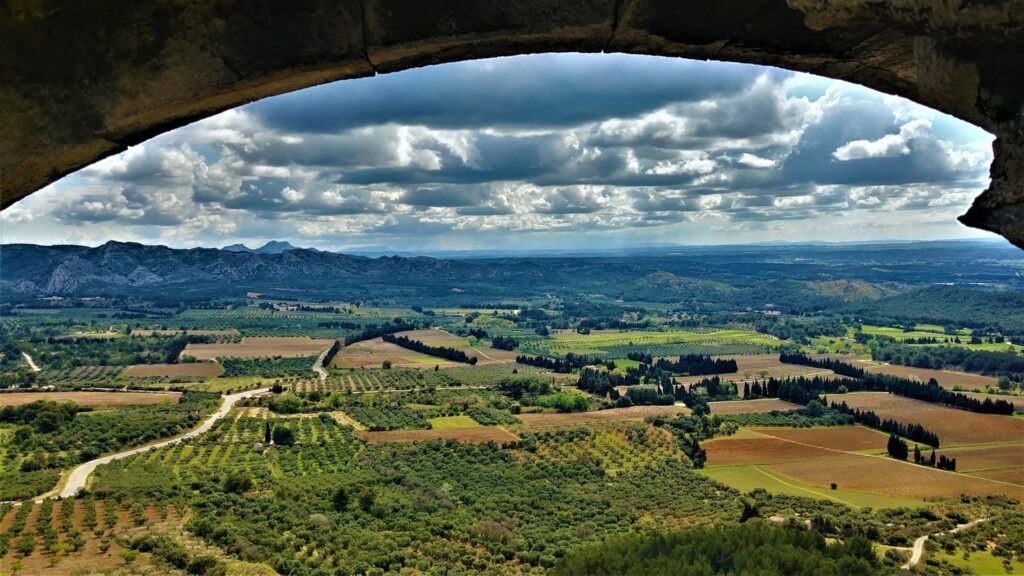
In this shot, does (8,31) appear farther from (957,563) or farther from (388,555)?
(957,563)

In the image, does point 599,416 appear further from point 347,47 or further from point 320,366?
point 347,47

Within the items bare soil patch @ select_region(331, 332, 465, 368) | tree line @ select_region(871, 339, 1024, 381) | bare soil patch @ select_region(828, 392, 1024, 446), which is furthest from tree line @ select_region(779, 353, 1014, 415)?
bare soil patch @ select_region(331, 332, 465, 368)

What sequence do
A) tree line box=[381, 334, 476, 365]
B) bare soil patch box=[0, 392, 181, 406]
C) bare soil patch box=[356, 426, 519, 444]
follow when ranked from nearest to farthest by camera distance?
bare soil patch box=[356, 426, 519, 444], bare soil patch box=[0, 392, 181, 406], tree line box=[381, 334, 476, 365]

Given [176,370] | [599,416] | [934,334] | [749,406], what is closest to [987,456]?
[749,406]

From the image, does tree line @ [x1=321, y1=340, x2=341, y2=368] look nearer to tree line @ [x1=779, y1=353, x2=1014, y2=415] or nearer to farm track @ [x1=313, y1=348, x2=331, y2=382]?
farm track @ [x1=313, y1=348, x2=331, y2=382]

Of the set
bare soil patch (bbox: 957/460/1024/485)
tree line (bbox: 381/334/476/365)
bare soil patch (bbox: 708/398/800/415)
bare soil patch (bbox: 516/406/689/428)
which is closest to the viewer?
bare soil patch (bbox: 957/460/1024/485)
